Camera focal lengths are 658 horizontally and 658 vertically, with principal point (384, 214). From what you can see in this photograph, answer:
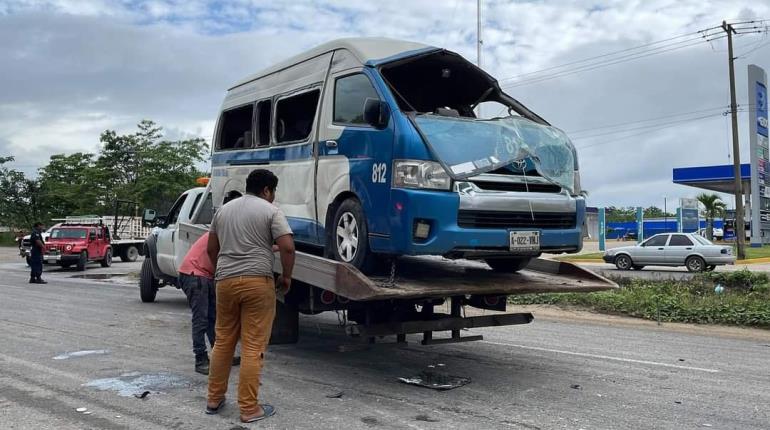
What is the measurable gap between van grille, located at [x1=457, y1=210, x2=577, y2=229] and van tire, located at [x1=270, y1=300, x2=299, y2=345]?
2337 millimetres

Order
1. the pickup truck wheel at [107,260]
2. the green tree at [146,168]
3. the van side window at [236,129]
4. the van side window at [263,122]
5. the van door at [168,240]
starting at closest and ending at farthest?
the van side window at [263,122]
the van side window at [236,129]
the van door at [168,240]
the pickup truck wheel at [107,260]
the green tree at [146,168]

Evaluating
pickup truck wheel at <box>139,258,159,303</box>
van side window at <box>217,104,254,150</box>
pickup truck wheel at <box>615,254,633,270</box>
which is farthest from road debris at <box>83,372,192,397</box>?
pickup truck wheel at <box>615,254,633,270</box>

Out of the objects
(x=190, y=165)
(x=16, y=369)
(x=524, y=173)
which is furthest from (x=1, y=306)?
(x=190, y=165)

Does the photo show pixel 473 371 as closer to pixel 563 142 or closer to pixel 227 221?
pixel 563 142

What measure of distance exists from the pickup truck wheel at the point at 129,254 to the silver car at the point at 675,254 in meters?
20.7

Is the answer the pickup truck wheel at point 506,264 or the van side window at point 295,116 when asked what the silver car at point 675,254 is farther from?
the van side window at point 295,116

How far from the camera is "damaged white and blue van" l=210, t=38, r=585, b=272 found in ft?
18.4

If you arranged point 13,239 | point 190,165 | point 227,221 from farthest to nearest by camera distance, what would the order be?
point 13,239 → point 190,165 → point 227,221

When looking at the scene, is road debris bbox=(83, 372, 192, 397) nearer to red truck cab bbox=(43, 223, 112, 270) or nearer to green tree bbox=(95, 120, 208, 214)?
red truck cab bbox=(43, 223, 112, 270)

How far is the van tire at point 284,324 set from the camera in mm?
6953

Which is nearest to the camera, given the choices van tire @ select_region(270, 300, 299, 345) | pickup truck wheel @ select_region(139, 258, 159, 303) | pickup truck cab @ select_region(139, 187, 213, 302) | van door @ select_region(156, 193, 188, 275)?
van tire @ select_region(270, 300, 299, 345)

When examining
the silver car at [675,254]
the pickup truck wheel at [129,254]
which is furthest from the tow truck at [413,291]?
the pickup truck wheel at [129,254]

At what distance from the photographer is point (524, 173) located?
6.04 m

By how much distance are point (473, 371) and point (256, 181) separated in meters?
3.01
